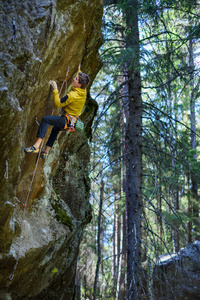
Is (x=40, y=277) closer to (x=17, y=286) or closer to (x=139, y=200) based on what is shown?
(x=17, y=286)

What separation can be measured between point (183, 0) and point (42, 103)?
5.58m

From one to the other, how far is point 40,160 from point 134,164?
3114 mm

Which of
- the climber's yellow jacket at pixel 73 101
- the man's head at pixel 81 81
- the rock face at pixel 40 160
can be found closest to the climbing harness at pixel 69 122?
the climber's yellow jacket at pixel 73 101

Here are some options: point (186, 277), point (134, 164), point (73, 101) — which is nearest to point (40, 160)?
point (73, 101)

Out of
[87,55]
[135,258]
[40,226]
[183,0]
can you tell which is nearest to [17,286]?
[40,226]

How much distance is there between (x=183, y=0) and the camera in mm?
8203

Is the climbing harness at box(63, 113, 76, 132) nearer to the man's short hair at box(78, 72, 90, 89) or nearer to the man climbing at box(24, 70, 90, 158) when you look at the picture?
the man climbing at box(24, 70, 90, 158)

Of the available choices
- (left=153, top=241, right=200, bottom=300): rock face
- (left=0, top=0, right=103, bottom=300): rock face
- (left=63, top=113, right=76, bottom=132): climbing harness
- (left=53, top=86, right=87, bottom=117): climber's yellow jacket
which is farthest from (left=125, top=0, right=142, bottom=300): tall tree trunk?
(left=63, top=113, right=76, bottom=132): climbing harness

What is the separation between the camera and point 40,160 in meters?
6.11

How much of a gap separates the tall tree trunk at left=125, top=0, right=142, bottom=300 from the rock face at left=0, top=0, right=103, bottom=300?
1222mm

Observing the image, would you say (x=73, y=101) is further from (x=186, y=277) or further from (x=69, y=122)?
(x=186, y=277)

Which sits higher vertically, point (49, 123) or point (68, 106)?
point (68, 106)

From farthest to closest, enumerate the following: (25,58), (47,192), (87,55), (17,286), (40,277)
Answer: (87,55) < (47,192) < (40,277) < (17,286) < (25,58)

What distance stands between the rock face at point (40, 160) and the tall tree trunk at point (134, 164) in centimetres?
Answer: 122
